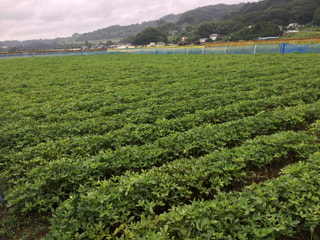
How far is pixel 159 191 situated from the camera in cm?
304

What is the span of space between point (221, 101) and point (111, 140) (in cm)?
423

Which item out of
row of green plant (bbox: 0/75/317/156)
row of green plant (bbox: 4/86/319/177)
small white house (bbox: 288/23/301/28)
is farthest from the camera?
small white house (bbox: 288/23/301/28)

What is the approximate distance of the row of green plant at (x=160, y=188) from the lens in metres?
2.63

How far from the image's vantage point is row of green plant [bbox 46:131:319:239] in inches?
104

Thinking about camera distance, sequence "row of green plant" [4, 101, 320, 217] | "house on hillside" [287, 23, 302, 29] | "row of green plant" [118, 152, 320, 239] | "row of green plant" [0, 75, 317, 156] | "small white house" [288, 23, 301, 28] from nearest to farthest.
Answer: "row of green plant" [118, 152, 320, 239]
"row of green plant" [4, 101, 320, 217]
"row of green plant" [0, 75, 317, 156]
"house on hillside" [287, 23, 302, 29]
"small white house" [288, 23, 301, 28]

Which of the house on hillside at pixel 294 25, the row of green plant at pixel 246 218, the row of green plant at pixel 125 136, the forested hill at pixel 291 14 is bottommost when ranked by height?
the row of green plant at pixel 246 218

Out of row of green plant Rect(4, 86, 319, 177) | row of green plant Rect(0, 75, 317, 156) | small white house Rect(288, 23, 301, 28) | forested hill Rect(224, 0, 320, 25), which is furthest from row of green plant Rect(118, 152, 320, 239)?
forested hill Rect(224, 0, 320, 25)

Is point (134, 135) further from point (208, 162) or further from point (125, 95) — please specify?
point (125, 95)

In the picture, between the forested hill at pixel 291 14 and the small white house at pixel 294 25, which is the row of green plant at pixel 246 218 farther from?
the forested hill at pixel 291 14

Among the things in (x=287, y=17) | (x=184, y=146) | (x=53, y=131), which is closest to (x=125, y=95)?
(x=53, y=131)

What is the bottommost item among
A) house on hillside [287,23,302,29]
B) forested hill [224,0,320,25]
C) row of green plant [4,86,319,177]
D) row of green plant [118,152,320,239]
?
row of green plant [118,152,320,239]

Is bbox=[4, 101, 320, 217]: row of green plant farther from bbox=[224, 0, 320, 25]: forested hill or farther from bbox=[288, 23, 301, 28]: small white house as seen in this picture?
bbox=[224, 0, 320, 25]: forested hill

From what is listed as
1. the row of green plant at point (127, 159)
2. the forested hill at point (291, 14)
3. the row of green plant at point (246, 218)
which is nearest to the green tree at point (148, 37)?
the forested hill at point (291, 14)

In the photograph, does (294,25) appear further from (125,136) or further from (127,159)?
(127,159)
